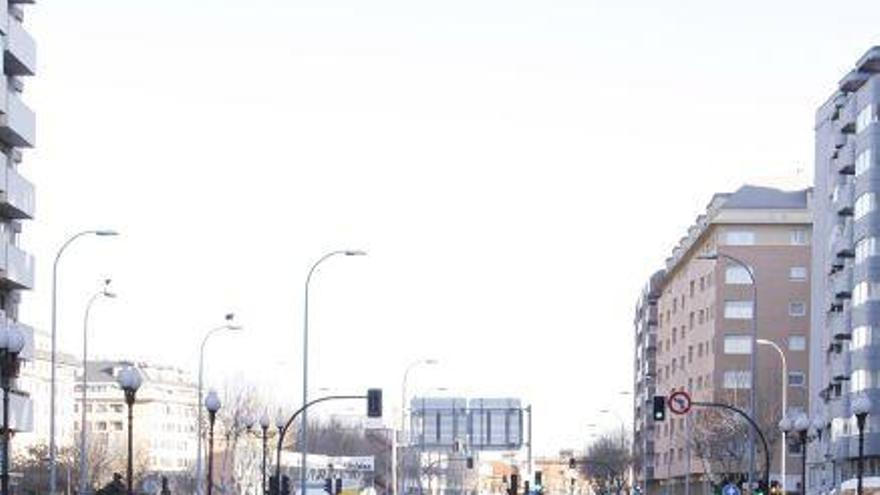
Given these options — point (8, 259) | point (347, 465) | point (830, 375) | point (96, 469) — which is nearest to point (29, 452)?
point (96, 469)

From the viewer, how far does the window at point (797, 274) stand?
504 feet

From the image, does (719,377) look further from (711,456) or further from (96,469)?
(96,469)

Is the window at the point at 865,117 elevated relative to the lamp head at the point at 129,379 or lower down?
elevated

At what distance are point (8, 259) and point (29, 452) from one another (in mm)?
74718

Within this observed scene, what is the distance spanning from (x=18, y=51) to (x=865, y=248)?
164ft

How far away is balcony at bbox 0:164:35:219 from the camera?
78188 millimetres

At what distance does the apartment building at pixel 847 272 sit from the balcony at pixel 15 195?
40.7 meters

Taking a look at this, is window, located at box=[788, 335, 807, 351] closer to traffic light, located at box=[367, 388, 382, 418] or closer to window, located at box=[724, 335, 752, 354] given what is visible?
window, located at box=[724, 335, 752, 354]

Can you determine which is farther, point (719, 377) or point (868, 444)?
point (719, 377)

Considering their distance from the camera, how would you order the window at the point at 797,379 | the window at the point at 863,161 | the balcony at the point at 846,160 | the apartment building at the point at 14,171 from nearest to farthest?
the apartment building at the point at 14,171, the window at the point at 863,161, the balcony at the point at 846,160, the window at the point at 797,379

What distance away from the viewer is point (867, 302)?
110 m

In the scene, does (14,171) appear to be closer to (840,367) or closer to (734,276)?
(840,367)

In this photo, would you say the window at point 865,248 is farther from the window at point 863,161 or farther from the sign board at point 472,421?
the sign board at point 472,421

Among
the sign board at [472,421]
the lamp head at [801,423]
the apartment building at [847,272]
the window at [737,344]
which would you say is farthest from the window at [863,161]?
the sign board at [472,421]
